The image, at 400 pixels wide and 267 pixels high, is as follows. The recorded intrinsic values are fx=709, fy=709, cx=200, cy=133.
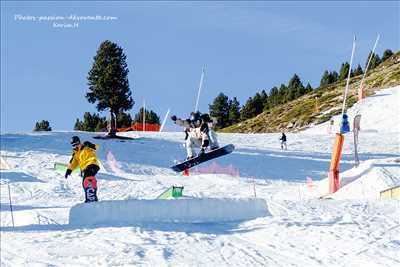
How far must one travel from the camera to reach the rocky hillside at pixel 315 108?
8681 centimetres

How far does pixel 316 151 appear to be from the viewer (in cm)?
4291

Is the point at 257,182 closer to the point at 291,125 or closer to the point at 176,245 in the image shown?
the point at 176,245

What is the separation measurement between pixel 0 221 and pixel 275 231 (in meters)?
8.11

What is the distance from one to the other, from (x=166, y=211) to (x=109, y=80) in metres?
38.3

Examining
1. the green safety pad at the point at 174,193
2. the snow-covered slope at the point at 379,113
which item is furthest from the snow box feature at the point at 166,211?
the snow-covered slope at the point at 379,113

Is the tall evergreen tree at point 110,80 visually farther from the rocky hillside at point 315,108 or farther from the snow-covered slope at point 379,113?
the rocky hillside at point 315,108

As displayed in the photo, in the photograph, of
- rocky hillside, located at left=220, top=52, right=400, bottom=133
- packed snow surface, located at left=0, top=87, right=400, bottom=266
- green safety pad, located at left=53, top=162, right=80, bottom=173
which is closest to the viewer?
packed snow surface, located at left=0, top=87, right=400, bottom=266

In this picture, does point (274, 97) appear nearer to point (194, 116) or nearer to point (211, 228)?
point (194, 116)

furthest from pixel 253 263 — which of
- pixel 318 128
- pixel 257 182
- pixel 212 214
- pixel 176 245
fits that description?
pixel 318 128

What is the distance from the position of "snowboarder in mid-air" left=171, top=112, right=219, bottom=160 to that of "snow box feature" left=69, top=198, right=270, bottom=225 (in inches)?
207

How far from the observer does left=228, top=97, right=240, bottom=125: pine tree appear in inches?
4579

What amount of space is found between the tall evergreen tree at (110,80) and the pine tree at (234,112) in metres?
65.1

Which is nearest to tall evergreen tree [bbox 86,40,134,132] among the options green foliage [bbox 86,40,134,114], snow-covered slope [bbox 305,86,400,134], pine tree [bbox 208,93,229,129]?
green foliage [bbox 86,40,134,114]

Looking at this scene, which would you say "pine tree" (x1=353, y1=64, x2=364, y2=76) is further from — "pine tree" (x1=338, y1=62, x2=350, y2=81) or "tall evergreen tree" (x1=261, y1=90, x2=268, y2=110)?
"tall evergreen tree" (x1=261, y1=90, x2=268, y2=110)
